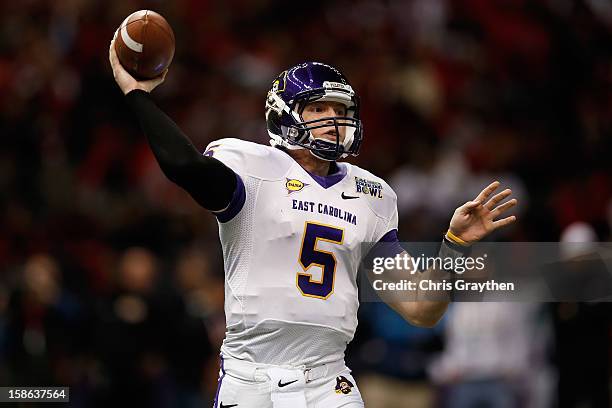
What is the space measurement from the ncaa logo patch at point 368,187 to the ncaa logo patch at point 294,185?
0.30 meters

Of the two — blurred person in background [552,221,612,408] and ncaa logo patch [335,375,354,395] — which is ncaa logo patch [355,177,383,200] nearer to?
ncaa logo patch [335,375,354,395]

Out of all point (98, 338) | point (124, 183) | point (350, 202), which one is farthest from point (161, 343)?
point (350, 202)

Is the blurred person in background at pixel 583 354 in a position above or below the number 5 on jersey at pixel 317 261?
below

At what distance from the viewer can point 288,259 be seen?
15.9 ft

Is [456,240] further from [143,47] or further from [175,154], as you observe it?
[143,47]

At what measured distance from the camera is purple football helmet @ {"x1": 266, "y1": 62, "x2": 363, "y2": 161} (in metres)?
5.12

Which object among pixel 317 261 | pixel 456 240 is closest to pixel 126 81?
pixel 317 261

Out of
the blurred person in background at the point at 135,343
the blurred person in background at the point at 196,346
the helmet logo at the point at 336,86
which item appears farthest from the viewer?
the blurred person in background at the point at 196,346

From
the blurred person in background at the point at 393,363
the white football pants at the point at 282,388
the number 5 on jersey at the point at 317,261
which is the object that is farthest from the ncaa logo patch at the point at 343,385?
the blurred person in background at the point at 393,363

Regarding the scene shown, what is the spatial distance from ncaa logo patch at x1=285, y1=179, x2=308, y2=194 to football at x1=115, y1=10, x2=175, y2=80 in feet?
2.37

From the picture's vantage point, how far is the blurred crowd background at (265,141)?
9.22 m

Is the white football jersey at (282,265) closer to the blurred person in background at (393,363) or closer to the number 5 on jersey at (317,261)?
the number 5 on jersey at (317,261)

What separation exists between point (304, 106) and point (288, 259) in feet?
2.51

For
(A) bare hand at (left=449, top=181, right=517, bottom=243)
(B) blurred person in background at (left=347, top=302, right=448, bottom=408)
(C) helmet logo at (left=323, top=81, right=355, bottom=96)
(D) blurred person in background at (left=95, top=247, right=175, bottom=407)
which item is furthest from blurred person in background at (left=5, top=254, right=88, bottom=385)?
(A) bare hand at (left=449, top=181, right=517, bottom=243)
